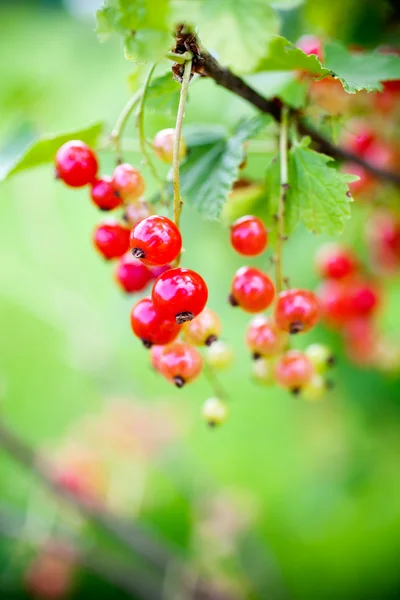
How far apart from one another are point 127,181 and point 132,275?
0.18 meters

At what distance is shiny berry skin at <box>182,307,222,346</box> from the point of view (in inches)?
35.0

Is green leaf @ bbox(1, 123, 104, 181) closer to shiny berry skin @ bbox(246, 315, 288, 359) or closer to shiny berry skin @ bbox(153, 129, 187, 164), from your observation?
shiny berry skin @ bbox(153, 129, 187, 164)

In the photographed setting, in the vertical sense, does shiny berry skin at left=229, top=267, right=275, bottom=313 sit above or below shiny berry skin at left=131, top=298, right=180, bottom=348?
above

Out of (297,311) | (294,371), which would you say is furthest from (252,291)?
(294,371)

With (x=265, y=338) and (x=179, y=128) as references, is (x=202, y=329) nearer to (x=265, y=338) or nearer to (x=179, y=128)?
(x=265, y=338)

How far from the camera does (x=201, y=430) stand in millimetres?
2936

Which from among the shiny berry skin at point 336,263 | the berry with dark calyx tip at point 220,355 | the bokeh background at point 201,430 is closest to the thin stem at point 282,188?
the berry with dark calyx tip at point 220,355

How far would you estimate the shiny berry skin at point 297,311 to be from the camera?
34.3 inches

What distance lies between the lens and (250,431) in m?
2.78

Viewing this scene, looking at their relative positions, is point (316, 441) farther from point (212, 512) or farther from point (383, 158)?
point (383, 158)

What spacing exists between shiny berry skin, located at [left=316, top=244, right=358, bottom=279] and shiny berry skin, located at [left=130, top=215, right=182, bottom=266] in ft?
2.74

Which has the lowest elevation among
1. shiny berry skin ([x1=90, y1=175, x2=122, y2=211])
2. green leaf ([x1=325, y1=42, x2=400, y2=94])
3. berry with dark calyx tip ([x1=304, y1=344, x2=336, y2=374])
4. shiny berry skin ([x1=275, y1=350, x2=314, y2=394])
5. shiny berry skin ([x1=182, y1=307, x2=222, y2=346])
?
shiny berry skin ([x1=182, y1=307, x2=222, y2=346])

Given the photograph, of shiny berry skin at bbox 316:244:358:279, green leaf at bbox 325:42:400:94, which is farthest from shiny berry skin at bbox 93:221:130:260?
shiny berry skin at bbox 316:244:358:279

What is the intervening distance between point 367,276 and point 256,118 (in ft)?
2.77
